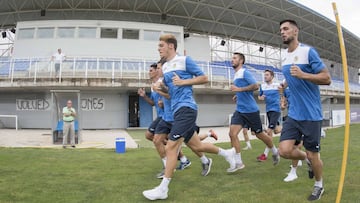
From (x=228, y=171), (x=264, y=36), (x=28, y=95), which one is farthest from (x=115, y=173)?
(x=264, y=36)

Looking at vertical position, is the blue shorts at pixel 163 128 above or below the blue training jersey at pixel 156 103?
below

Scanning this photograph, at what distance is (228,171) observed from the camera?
5.95 m

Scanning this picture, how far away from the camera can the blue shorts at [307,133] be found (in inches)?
163

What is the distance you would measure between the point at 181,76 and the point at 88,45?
25.6m

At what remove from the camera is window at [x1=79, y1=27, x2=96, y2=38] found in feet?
95.1

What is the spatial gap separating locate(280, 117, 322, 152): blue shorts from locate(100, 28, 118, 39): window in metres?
26.7

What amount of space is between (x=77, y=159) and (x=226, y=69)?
17063mm

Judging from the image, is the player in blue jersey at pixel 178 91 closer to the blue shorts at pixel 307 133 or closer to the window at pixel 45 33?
the blue shorts at pixel 307 133

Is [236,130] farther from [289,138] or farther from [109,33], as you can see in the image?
[109,33]

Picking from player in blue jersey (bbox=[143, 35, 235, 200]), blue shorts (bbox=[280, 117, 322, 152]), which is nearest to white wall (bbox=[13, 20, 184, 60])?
player in blue jersey (bbox=[143, 35, 235, 200])

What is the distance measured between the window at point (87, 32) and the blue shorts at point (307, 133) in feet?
88.0

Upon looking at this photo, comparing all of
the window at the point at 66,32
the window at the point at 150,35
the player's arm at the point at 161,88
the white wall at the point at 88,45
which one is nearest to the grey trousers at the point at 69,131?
the player's arm at the point at 161,88

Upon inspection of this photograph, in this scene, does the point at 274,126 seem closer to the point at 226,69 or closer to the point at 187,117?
the point at 187,117

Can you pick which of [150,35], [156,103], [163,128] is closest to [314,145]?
[163,128]
